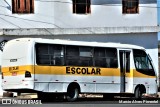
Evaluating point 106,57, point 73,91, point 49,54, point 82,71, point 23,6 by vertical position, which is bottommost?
point 73,91

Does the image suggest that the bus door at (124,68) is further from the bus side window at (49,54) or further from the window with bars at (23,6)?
the window with bars at (23,6)

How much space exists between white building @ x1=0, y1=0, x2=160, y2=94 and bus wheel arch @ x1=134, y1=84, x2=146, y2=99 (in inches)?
262

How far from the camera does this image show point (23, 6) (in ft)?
110

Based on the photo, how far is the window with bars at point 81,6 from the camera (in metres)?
34.1

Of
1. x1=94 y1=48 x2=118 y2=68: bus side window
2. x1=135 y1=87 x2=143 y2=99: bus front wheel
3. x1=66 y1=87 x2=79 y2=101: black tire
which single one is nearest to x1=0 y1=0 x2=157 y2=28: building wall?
x1=94 y1=48 x2=118 y2=68: bus side window

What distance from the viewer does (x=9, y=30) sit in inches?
1288

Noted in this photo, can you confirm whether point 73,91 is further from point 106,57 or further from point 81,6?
point 81,6

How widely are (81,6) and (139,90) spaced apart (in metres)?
8.96

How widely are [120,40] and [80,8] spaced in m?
3.63

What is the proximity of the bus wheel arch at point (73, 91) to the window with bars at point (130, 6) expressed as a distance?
10760 mm

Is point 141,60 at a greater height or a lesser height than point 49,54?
lesser

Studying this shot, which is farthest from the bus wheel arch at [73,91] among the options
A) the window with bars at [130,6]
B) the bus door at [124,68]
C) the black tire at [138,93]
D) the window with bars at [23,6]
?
the window with bars at [130,6]

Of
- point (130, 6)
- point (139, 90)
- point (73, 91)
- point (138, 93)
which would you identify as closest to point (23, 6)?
point (130, 6)

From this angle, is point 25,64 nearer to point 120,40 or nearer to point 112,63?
point 112,63
